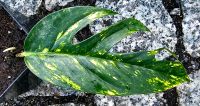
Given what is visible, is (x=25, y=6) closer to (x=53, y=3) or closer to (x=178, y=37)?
(x=53, y=3)

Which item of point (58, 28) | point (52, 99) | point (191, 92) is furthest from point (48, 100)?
point (191, 92)

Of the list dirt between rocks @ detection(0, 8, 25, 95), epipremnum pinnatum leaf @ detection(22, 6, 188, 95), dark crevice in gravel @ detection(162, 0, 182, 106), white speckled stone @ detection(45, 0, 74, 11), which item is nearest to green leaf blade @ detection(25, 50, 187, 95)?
epipremnum pinnatum leaf @ detection(22, 6, 188, 95)

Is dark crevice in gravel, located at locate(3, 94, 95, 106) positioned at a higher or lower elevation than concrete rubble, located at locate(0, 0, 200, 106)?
lower

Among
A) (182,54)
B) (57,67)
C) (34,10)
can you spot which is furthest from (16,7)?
(182,54)

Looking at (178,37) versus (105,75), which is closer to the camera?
(105,75)

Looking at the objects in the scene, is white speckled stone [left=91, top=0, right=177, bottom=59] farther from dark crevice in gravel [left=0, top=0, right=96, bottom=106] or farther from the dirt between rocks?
the dirt between rocks

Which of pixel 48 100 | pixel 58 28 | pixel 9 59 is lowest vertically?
pixel 48 100

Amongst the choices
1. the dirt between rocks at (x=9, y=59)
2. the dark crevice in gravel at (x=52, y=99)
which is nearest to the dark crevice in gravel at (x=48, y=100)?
the dark crevice in gravel at (x=52, y=99)
